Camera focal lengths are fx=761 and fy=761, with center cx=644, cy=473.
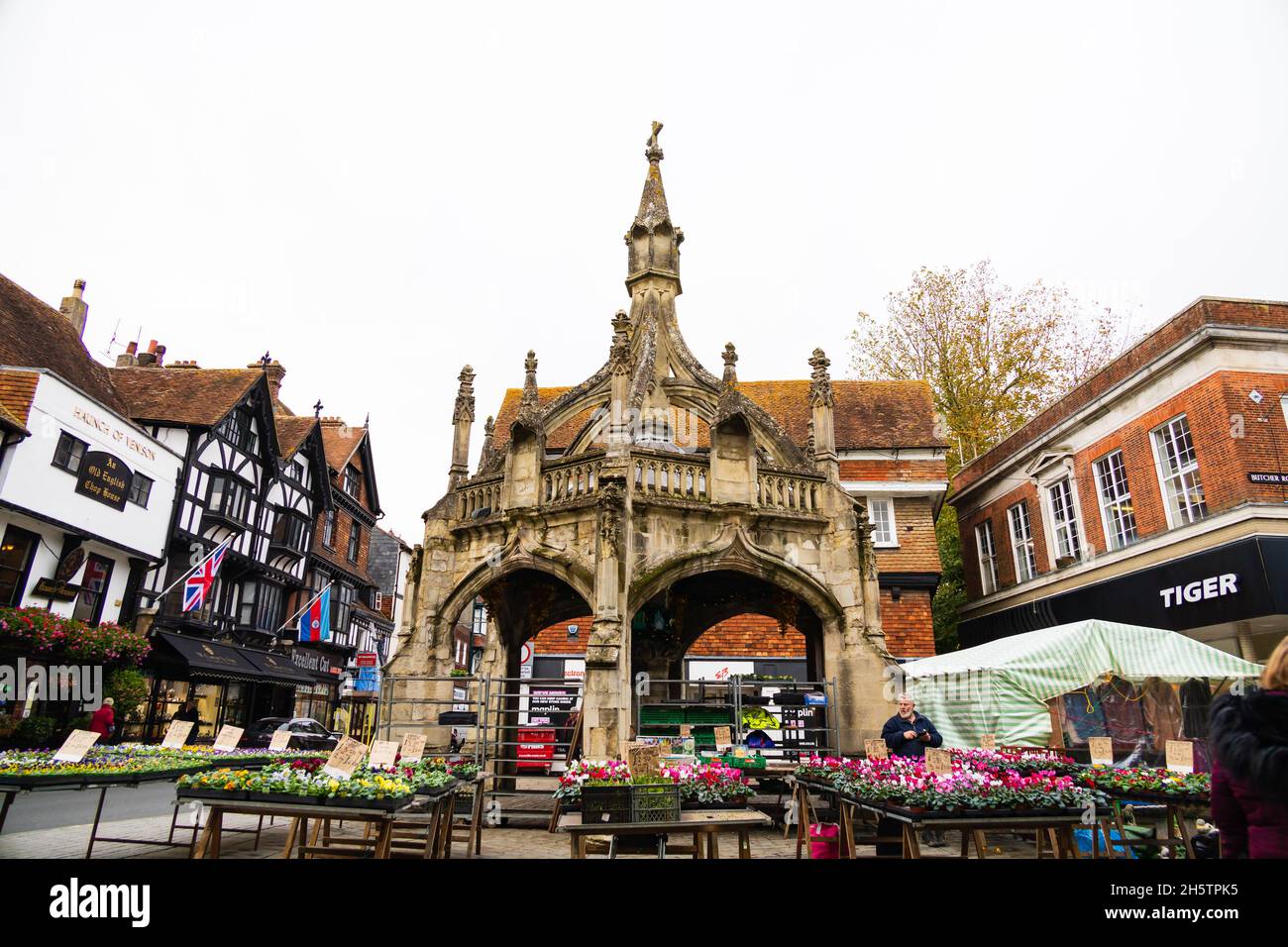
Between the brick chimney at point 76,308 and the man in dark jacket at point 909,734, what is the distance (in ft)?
88.5

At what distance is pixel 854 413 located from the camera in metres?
22.5

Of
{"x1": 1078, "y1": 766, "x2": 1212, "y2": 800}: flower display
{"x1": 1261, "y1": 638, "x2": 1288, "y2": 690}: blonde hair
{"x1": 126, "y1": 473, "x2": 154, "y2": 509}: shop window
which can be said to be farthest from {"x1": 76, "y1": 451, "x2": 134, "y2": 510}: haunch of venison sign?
{"x1": 1261, "y1": 638, "x2": 1288, "y2": 690}: blonde hair

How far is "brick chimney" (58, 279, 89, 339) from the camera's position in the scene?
2450cm

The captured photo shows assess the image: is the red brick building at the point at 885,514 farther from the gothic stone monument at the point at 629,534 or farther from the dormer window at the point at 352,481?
the dormer window at the point at 352,481

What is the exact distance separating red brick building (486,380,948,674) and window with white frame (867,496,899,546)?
0.03m

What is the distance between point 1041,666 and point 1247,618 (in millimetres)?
5752

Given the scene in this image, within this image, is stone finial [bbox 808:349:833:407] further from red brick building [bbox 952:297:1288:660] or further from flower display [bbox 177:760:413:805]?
flower display [bbox 177:760:413:805]

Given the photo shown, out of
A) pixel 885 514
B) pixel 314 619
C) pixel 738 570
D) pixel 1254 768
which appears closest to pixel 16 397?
pixel 314 619

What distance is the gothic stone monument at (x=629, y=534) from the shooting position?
10.9m

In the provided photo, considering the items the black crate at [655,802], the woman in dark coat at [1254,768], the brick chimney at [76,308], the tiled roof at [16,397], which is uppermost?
the brick chimney at [76,308]

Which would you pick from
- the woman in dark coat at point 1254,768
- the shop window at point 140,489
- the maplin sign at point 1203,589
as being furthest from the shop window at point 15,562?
the maplin sign at point 1203,589
